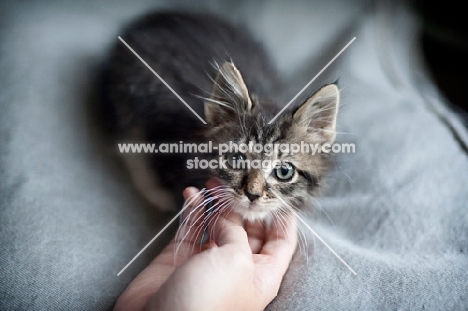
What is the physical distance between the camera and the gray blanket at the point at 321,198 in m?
0.97

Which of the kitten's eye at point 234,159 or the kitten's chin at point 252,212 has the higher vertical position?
the kitten's eye at point 234,159

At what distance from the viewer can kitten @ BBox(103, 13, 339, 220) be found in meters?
1.04

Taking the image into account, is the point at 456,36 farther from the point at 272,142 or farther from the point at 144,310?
the point at 144,310

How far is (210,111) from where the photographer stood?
1150 mm

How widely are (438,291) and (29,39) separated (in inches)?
61.1

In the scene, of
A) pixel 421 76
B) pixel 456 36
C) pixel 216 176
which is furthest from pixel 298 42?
pixel 216 176

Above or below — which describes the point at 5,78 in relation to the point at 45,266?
above

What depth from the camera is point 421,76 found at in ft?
6.34

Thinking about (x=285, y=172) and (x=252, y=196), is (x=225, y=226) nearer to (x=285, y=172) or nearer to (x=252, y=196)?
(x=252, y=196)

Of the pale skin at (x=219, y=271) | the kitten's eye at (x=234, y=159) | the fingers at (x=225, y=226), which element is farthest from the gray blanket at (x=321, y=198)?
the kitten's eye at (x=234, y=159)

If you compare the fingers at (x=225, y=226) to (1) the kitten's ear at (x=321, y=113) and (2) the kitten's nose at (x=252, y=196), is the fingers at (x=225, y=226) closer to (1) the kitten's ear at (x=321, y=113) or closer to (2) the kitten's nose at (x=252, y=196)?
(2) the kitten's nose at (x=252, y=196)

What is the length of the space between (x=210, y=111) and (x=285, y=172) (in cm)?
29

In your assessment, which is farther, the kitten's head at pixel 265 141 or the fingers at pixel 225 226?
the kitten's head at pixel 265 141

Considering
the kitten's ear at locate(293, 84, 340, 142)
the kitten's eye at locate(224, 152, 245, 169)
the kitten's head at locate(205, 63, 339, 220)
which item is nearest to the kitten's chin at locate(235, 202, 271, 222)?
the kitten's head at locate(205, 63, 339, 220)
